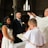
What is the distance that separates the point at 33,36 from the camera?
416 cm

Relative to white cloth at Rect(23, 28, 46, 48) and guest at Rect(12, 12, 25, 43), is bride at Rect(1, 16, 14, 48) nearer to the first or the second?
guest at Rect(12, 12, 25, 43)

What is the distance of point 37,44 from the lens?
4.20m

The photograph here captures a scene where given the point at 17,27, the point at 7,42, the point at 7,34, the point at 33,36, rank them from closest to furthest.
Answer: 1. the point at 33,36
2. the point at 7,34
3. the point at 7,42
4. the point at 17,27

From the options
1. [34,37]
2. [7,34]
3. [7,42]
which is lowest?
[7,42]

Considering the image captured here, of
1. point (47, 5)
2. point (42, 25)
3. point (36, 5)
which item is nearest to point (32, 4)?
point (36, 5)

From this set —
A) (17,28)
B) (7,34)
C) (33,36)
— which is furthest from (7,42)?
(33,36)

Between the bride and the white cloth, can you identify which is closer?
the white cloth

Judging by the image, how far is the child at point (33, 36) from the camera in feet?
13.6

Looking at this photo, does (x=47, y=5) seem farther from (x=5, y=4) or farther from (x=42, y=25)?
(x=42, y=25)

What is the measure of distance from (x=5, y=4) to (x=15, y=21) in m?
4.43

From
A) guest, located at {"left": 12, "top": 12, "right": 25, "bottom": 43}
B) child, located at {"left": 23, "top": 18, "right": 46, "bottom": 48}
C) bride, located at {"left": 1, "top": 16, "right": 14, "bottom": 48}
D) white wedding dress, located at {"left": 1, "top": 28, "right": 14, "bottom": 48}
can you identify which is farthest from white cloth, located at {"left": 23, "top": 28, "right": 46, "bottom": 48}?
guest, located at {"left": 12, "top": 12, "right": 25, "bottom": 43}

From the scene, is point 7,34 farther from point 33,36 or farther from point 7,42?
point 33,36

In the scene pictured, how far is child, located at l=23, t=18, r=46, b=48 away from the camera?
4148 mm

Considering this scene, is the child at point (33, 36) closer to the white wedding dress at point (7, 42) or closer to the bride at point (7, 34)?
the bride at point (7, 34)
